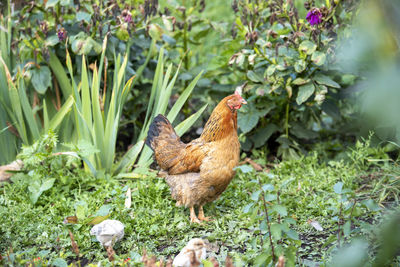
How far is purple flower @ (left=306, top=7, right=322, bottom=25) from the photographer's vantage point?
3227 mm

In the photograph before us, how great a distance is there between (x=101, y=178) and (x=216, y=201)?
3.25 feet

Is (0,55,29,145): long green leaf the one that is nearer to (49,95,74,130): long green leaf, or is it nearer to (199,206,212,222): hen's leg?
(49,95,74,130): long green leaf

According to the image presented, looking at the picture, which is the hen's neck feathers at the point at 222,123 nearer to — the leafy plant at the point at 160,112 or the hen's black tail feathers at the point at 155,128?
the hen's black tail feathers at the point at 155,128

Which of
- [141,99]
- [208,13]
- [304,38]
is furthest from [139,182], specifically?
[208,13]

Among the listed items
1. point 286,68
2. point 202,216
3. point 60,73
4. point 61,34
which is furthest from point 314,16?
point 60,73

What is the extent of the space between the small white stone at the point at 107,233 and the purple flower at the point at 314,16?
6.87ft

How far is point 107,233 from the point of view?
249 centimetres

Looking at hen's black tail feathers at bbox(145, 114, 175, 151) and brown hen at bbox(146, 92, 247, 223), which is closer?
brown hen at bbox(146, 92, 247, 223)

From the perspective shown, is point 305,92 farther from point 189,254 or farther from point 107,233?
point 107,233

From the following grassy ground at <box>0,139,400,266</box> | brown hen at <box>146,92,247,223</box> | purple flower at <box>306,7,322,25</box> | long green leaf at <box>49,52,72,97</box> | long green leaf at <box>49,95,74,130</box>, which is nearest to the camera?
grassy ground at <box>0,139,400,266</box>

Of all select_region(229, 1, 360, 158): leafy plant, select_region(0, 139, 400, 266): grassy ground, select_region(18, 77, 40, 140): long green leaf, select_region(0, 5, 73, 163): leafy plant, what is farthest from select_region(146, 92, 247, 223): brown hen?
select_region(18, 77, 40, 140): long green leaf

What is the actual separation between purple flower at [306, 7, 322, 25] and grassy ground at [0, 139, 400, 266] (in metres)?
1.22

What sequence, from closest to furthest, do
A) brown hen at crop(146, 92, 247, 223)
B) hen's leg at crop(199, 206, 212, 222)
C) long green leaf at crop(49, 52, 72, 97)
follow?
brown hen at crop(146, 92, 247, 223)
hen's leg at crop(199, 206, 212, 222)
long green leaf at crop(49, 52, 72, 97)

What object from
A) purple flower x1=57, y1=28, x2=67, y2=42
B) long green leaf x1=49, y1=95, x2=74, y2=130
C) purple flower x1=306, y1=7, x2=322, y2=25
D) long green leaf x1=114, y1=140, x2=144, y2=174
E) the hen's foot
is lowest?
the hen's foot
